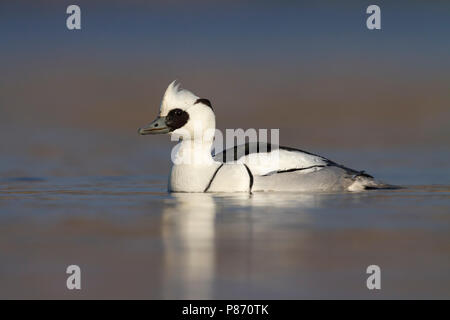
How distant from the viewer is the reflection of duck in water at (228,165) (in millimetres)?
11938

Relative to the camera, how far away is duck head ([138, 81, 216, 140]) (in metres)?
12.3

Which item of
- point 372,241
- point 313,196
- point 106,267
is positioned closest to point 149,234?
point 106,267

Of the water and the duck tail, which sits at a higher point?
the duck tail

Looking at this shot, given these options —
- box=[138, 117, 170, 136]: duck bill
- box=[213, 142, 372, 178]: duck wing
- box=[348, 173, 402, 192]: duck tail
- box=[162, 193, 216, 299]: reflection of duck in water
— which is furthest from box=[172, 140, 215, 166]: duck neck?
box=[348, 173, 402, 192]: duck tail

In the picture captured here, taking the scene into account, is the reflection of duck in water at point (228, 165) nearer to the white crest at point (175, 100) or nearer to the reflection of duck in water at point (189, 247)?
the white crest at point (175, 100)

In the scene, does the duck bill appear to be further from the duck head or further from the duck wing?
the duck wing

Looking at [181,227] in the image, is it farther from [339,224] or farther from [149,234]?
[339,224]

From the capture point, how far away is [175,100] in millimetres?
12258

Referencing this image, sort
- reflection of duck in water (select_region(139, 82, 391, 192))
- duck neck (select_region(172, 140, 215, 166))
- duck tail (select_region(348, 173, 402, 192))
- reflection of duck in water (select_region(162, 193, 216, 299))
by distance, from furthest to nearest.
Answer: duck tail (select_region(348, 173, 402, 192)) → duck neck (select_region(172, 140, 215, 166)) → reflection of duck in water (select_region(139, 82, 391, 192)) → reflection of duck in water (select_region(162, 193, 216, 299))

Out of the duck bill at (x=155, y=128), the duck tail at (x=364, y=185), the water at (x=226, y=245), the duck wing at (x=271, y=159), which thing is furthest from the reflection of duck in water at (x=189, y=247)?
the duck tail at (x=364, y=185)

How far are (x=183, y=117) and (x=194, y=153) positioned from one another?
21.9 inches

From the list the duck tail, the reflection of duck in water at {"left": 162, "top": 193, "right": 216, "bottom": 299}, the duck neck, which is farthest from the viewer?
the duck tail

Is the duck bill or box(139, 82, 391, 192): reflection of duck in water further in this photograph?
the duck bill

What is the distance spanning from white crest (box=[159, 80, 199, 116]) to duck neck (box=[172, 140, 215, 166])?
1.84ft
